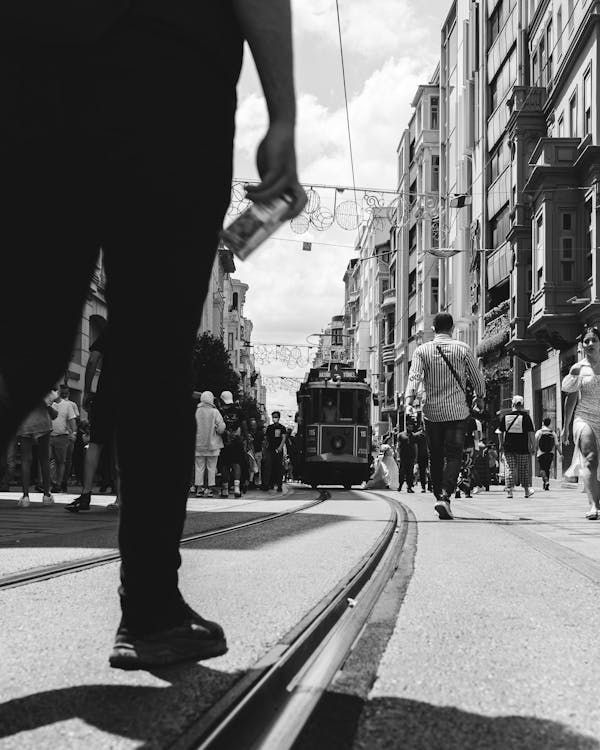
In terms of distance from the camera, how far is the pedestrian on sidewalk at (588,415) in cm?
935

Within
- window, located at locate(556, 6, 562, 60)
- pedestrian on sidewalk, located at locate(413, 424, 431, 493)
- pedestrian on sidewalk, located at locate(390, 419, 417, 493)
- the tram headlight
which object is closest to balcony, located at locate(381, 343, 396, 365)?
window, located at locate(556, 6, 562, 60)

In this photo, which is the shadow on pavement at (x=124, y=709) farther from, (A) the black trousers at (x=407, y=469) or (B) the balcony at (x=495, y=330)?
(B) the balcony at (x=495, y=330)

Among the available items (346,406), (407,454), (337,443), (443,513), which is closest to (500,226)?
(346,406)

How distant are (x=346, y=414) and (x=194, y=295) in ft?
86.2

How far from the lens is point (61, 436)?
14.9m

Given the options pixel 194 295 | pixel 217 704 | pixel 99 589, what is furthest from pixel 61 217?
pixel 99 589

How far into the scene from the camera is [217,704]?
1676 millimetres

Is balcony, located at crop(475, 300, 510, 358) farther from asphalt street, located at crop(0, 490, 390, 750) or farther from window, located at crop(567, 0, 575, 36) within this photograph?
asphalt street, located at crop(0, 490, 390, 750)

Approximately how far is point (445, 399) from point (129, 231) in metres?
7.02

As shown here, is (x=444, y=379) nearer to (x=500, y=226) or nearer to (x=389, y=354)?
(x=500, y=226)

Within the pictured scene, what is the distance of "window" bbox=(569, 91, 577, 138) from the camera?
28172 millimetres

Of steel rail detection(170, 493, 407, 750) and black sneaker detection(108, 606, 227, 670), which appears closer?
steel rail detection(170, 493, 407, 750)

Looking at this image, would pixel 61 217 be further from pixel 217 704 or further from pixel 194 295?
pixel 217 704

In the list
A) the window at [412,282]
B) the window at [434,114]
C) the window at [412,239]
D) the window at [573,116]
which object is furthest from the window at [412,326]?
the window at [573,116]
